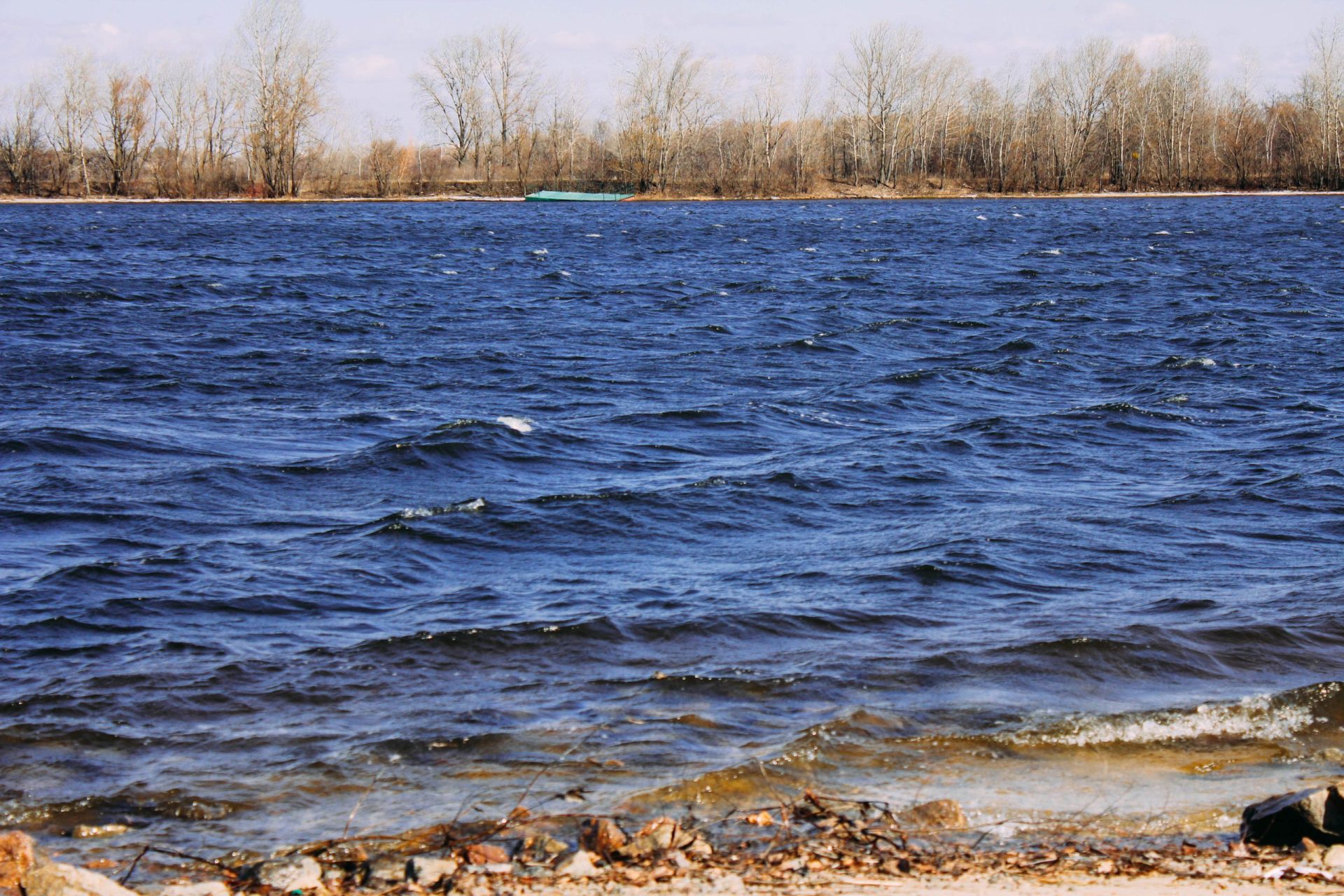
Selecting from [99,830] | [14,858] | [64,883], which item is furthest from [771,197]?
[64,883]

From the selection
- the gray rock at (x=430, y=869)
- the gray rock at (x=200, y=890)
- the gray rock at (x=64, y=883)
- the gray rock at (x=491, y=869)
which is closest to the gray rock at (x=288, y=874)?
the gray rock at (x=200, y=890)

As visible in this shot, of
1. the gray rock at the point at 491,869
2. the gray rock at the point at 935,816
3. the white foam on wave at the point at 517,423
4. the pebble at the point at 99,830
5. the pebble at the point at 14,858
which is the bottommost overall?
the pebble at the point at 99,830

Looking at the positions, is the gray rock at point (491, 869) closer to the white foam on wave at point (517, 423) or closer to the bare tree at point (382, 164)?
the white foam on wave at point (517, 423)

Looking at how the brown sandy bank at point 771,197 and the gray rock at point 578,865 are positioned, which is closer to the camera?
the gray rock at point 578,865

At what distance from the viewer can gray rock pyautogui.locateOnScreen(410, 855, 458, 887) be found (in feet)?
12.6

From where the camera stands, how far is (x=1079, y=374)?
53.9 feet

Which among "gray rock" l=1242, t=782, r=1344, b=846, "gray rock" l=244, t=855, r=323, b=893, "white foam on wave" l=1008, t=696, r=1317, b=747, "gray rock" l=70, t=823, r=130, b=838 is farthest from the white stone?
"gray rock" l=1242, t=782, r=1344, b=846

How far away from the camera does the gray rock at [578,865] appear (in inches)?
152

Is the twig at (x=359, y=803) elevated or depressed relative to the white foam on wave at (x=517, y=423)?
depressed

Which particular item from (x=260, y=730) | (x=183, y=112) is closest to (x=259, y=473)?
(x=260, y=730)

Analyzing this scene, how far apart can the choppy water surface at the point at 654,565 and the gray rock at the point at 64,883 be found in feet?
3.67

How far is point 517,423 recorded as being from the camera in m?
12.8

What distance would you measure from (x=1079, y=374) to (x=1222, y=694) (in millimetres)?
Answer: 11011

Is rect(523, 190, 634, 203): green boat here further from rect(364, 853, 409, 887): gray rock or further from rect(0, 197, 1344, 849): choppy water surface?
rect(364, 853, 409, 887): gray rock
